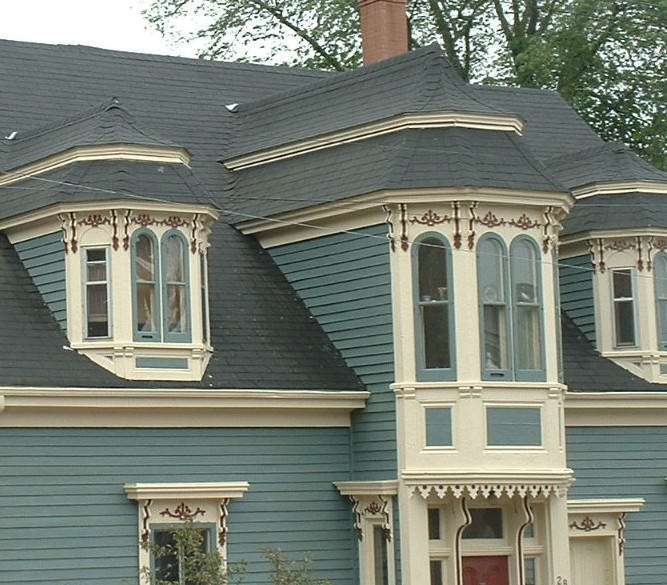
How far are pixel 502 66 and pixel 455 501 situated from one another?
21.6 m

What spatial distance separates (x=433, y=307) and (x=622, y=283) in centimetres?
550

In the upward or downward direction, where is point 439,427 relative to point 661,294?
downward

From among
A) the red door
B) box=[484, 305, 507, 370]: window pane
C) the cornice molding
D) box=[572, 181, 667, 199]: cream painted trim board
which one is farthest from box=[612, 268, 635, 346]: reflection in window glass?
the red door

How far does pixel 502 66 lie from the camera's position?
48.1m

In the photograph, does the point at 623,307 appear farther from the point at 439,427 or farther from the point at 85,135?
the point at 85,135

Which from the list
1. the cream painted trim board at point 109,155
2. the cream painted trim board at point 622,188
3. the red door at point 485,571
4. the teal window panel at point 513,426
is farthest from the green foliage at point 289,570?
the cream painted trim board at point 622,188

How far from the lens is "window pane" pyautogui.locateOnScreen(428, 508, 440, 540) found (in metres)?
28.5

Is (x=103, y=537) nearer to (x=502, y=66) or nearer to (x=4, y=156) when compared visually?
(x=4, y=156)

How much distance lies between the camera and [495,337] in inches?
1117

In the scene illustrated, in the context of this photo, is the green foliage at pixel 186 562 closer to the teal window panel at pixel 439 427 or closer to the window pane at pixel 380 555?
the window pane at pixel 380 555

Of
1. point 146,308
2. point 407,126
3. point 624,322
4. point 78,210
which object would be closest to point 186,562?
point 146,308

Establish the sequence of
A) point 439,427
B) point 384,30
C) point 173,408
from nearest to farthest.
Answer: point 173,408, point 439,427, point 384,30

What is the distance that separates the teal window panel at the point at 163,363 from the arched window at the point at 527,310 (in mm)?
4785

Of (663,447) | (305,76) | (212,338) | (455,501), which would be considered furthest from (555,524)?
(305,76)
